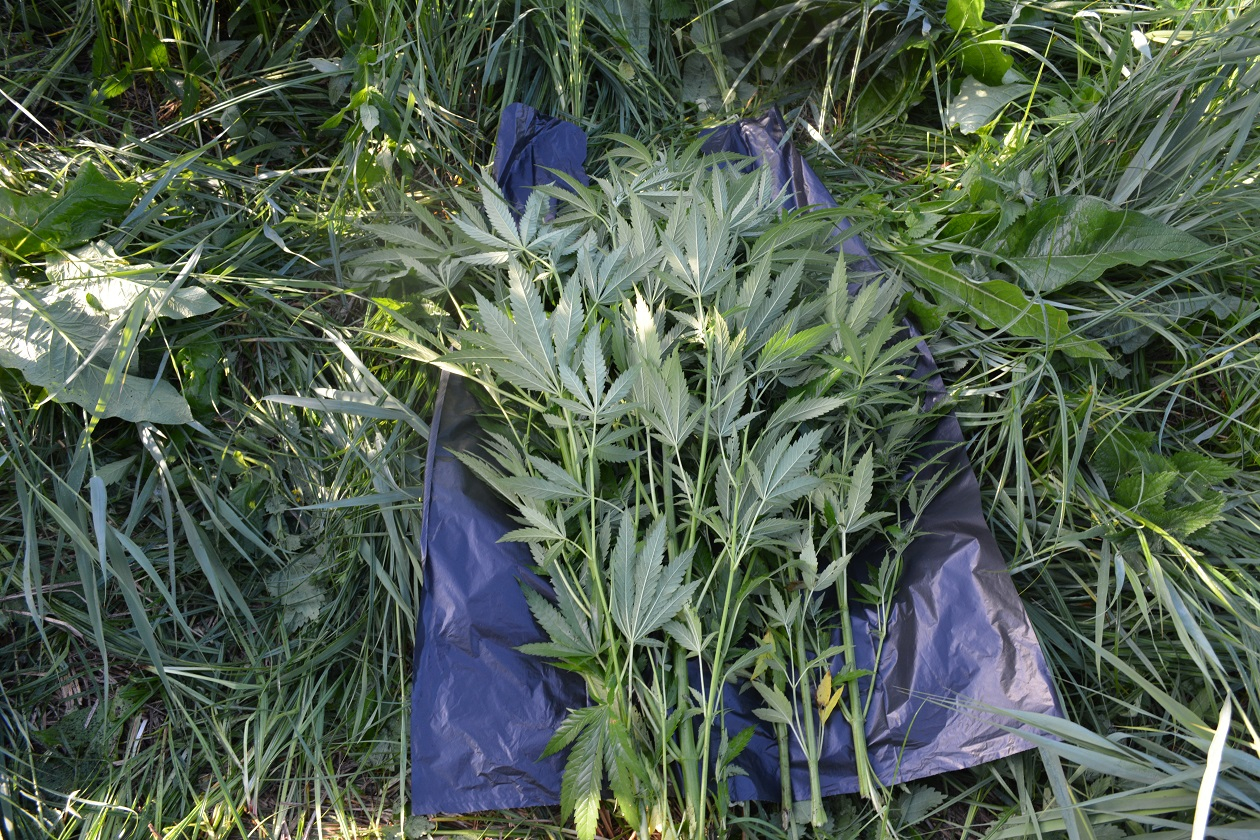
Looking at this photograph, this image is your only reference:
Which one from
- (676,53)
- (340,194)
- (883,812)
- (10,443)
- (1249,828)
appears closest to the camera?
(1249,828)

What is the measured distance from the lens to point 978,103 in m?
1.69

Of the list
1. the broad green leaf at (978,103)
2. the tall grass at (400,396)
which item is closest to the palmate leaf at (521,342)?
the tall grass at (400,396)

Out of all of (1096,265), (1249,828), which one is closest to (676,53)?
(1096,265)

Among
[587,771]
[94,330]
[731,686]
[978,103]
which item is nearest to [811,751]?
[731,686]

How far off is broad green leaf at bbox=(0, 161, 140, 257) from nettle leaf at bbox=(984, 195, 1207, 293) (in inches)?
59.9

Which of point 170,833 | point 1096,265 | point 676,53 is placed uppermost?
point 676,53

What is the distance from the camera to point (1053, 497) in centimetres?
127

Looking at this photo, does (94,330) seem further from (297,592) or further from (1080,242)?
(1080,242)

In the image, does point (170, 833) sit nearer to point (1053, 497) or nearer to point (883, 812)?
point (883, 812)

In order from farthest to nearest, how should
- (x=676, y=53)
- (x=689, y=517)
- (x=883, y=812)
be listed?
1. (x=676, y=53)
2. (x=689, y=517)
3. (x=883, y=812)

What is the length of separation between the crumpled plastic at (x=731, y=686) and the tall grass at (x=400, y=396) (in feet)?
0.23

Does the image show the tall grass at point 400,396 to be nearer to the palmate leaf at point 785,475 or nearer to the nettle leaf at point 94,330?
the nettle leaf at point 94,330

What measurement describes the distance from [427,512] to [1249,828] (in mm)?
1074

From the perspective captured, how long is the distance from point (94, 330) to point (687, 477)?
979mm
